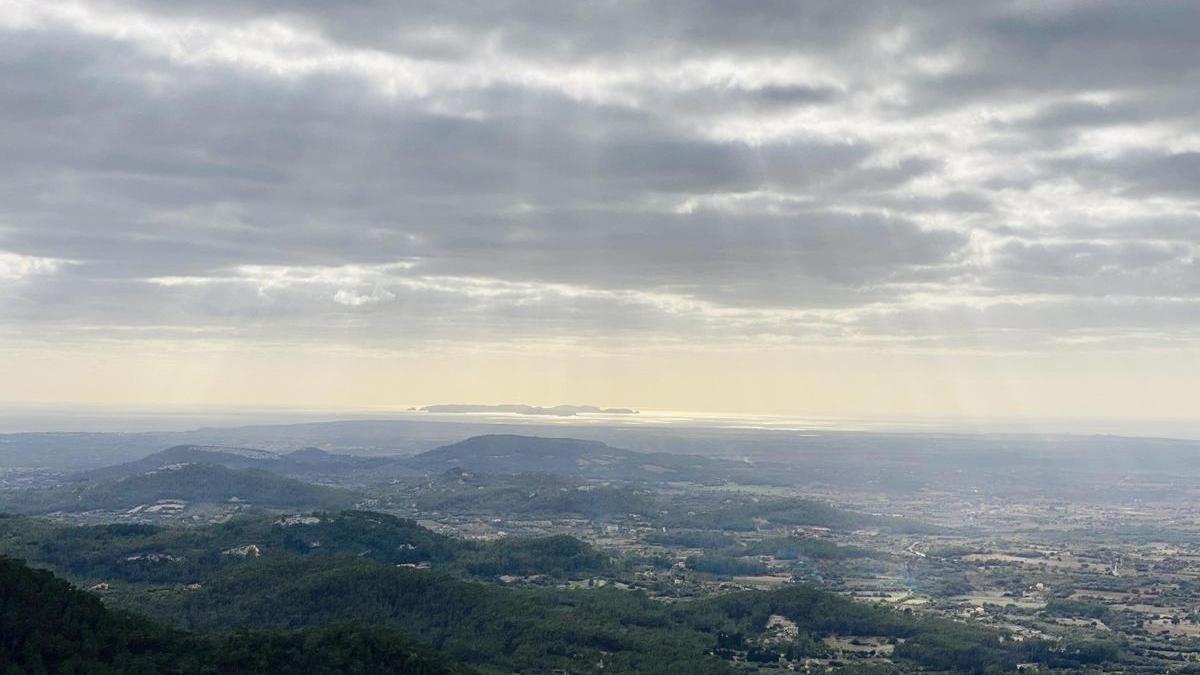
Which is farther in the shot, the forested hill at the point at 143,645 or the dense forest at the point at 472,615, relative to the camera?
the dense forest at the point at 472,615

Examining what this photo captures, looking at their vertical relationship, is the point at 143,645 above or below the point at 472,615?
above

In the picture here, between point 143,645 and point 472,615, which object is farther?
point 472,615

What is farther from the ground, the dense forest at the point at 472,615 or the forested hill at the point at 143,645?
the forested hill at the point at 143,645

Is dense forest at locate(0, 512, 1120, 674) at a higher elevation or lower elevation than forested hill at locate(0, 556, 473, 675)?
lower

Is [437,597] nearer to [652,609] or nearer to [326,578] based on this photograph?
[326,578]

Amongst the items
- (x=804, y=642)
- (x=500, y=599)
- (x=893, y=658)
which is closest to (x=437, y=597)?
(x=500, y=599)

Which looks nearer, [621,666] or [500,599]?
[621,666]

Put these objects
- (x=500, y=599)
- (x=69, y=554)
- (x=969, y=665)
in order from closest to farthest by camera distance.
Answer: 1. (x=969, y=665)
2. (x=500, y=599)
3. (x=69, y=554)

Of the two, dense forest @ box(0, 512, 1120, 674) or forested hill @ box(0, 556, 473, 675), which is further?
dense forest @ box(0, 512, 1120, 674)
